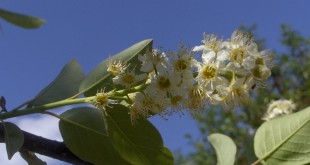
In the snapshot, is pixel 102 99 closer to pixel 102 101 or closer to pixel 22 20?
pixel 102 101

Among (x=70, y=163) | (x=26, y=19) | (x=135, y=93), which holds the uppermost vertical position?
(x=26, y=19)

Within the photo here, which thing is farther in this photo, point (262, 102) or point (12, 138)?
point (262, 102)

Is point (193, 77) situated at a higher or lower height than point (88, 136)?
higher

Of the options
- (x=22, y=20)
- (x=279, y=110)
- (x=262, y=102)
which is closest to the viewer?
(x=22, y=20)

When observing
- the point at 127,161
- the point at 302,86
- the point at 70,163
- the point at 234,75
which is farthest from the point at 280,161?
the point at 302,86

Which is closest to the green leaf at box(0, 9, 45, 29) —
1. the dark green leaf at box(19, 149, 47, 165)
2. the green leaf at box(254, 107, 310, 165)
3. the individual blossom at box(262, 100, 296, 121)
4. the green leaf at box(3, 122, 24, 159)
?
the green leaf at box(3, 122, 24, 159)

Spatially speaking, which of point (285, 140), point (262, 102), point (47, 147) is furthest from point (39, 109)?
point (262, 102)

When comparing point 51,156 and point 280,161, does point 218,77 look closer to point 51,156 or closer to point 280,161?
point 280,161
